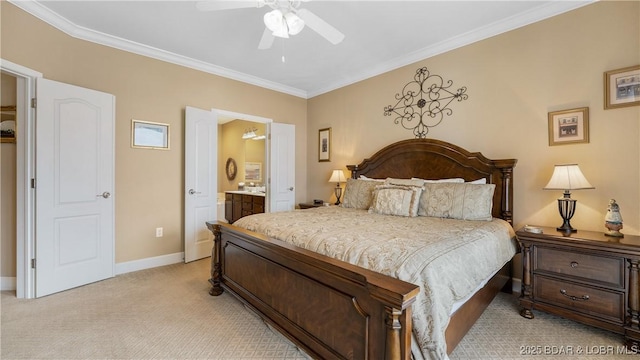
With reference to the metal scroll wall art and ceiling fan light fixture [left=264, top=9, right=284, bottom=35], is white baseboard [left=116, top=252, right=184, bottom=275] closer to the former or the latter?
ceiling fan light fixture [left=264, top=9, right=284, bottom=35]

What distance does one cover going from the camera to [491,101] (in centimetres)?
290

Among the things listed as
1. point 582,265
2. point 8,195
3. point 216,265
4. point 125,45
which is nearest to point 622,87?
point 582,265

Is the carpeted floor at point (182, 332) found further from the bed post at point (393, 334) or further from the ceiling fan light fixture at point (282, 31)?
the ceiling fan light fixture at point (282, 31)

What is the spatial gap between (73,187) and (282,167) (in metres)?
2.74

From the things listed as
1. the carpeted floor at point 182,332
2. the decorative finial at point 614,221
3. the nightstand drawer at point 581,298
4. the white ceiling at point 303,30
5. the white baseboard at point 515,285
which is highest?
the white ceiling at point 303,30

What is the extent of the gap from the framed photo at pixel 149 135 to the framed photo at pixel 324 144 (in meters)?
2.45

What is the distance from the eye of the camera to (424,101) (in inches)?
135

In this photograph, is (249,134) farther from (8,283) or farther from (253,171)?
(8,283)

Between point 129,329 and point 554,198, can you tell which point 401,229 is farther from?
point 129,329

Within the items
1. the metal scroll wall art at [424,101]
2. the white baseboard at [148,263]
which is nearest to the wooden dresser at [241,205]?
the white baseboard at [148,263]

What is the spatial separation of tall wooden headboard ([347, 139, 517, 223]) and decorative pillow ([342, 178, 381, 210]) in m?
0.41

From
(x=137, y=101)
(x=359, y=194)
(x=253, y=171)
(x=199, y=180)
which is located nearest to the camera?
(x=137, y=101)

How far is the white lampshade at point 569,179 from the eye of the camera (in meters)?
2.13

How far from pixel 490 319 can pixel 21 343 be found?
3507 millimetres
